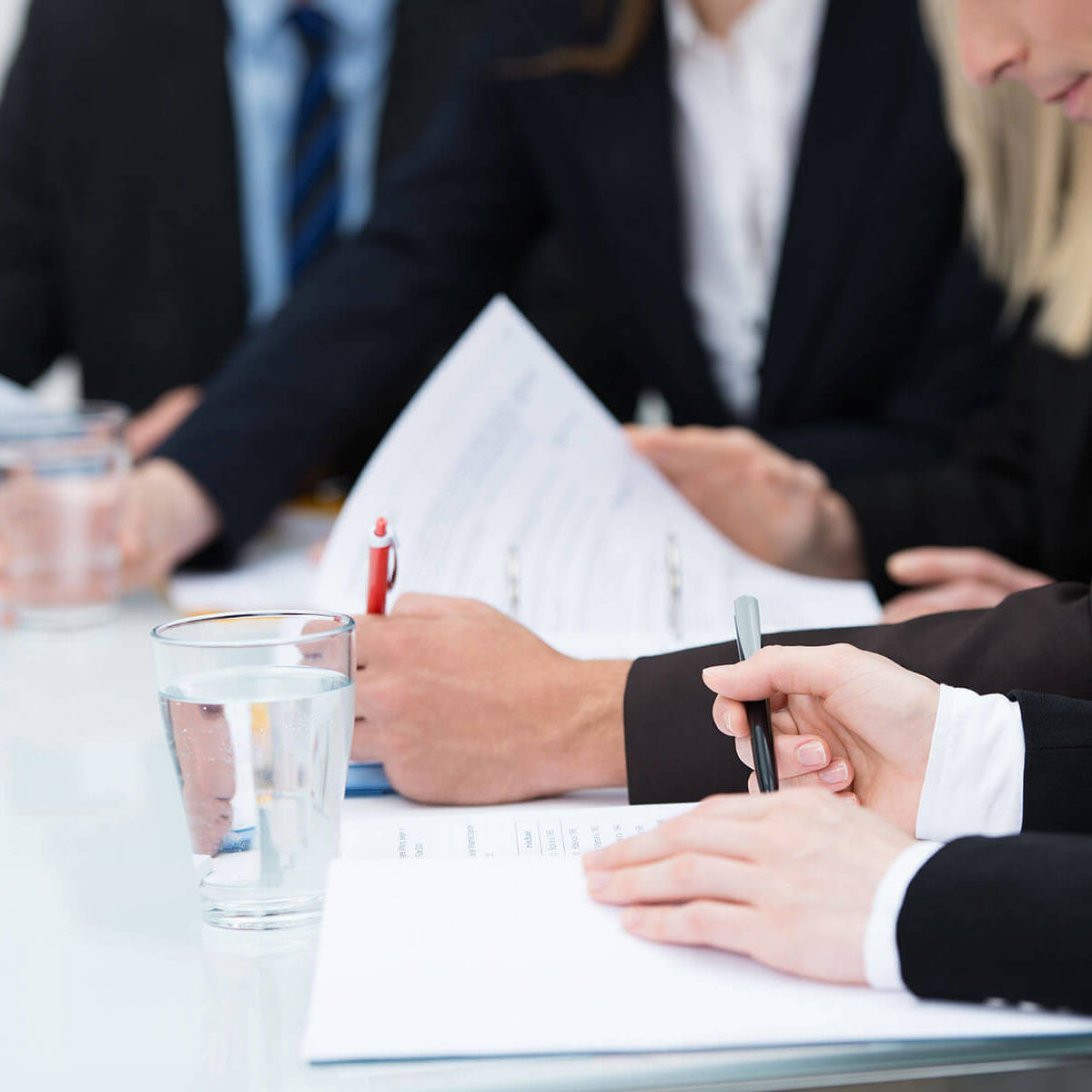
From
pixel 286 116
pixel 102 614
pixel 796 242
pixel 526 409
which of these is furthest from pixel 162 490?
pixel 286 116

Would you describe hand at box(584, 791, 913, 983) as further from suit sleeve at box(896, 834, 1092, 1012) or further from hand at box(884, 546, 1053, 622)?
→ hand at box(884, 546, 1053, 622)

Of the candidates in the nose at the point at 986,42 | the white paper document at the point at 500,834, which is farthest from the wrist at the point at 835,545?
the white paper document at the point at 500,834

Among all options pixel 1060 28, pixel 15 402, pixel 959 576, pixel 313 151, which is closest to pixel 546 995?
pixel 1060 28

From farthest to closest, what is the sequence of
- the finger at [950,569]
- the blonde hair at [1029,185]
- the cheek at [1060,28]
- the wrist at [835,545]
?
1. the blonde hair at [1029,185]
2. the wrist at [835,545]
3. the finger at [950,569]
4. the cheek at [1060,28]

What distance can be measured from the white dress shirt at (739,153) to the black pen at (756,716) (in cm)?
109

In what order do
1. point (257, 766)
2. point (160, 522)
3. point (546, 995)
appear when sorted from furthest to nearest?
point (160, 522), point (257, 766), point (546, 995)

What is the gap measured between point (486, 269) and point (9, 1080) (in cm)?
146

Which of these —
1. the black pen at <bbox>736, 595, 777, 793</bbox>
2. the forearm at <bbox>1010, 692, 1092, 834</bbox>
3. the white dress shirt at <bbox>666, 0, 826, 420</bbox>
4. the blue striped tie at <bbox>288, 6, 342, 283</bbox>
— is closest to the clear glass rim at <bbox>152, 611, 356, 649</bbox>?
the black pen at <bbox>736, 595, 777, 793</bbox>

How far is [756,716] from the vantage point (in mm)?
734

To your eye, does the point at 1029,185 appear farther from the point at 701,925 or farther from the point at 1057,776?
the point at 701,925

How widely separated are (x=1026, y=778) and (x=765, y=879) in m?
0.19

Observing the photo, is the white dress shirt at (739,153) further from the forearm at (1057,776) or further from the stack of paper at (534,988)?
the stack of paper at (534,988)

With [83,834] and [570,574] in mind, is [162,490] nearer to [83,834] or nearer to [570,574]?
[570,574]

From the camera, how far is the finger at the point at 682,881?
605mm
